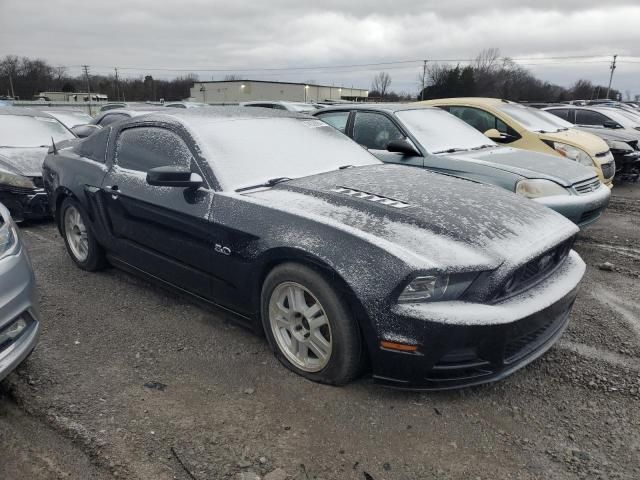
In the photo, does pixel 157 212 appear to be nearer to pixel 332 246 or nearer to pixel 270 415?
pixel 332 246

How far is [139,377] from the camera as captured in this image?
9.03ft

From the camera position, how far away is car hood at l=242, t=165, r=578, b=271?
2.36 meters

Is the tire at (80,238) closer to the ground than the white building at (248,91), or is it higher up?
closer to the ground

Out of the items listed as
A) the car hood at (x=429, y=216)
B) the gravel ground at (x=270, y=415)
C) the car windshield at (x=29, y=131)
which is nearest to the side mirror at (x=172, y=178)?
the car hood at (x=429, y=216)

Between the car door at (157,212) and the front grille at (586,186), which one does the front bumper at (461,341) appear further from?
the front grille at (586,186)

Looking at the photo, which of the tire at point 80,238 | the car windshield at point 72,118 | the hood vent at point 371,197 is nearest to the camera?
the hood vent at point 371,197

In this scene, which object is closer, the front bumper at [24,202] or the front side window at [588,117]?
the front bumper at [24,202]

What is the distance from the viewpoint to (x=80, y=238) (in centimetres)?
432

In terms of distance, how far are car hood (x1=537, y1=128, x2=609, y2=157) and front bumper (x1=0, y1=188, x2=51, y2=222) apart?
6523 millimetres

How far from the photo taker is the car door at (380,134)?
17.0 ft

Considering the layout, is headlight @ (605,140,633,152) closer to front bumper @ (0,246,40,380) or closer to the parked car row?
the parked car row

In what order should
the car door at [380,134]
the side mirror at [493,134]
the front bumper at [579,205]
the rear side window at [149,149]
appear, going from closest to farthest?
the rear side window at [149,149] → the front bumper at [579,205] → the car door at [380,134] → the side mirror at [493,134]

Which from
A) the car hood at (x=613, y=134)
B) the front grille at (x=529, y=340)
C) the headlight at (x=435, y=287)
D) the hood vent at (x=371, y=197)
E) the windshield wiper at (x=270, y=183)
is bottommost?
the front grille at (x=529, y=340)

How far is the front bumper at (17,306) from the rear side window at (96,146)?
1.57 metres
